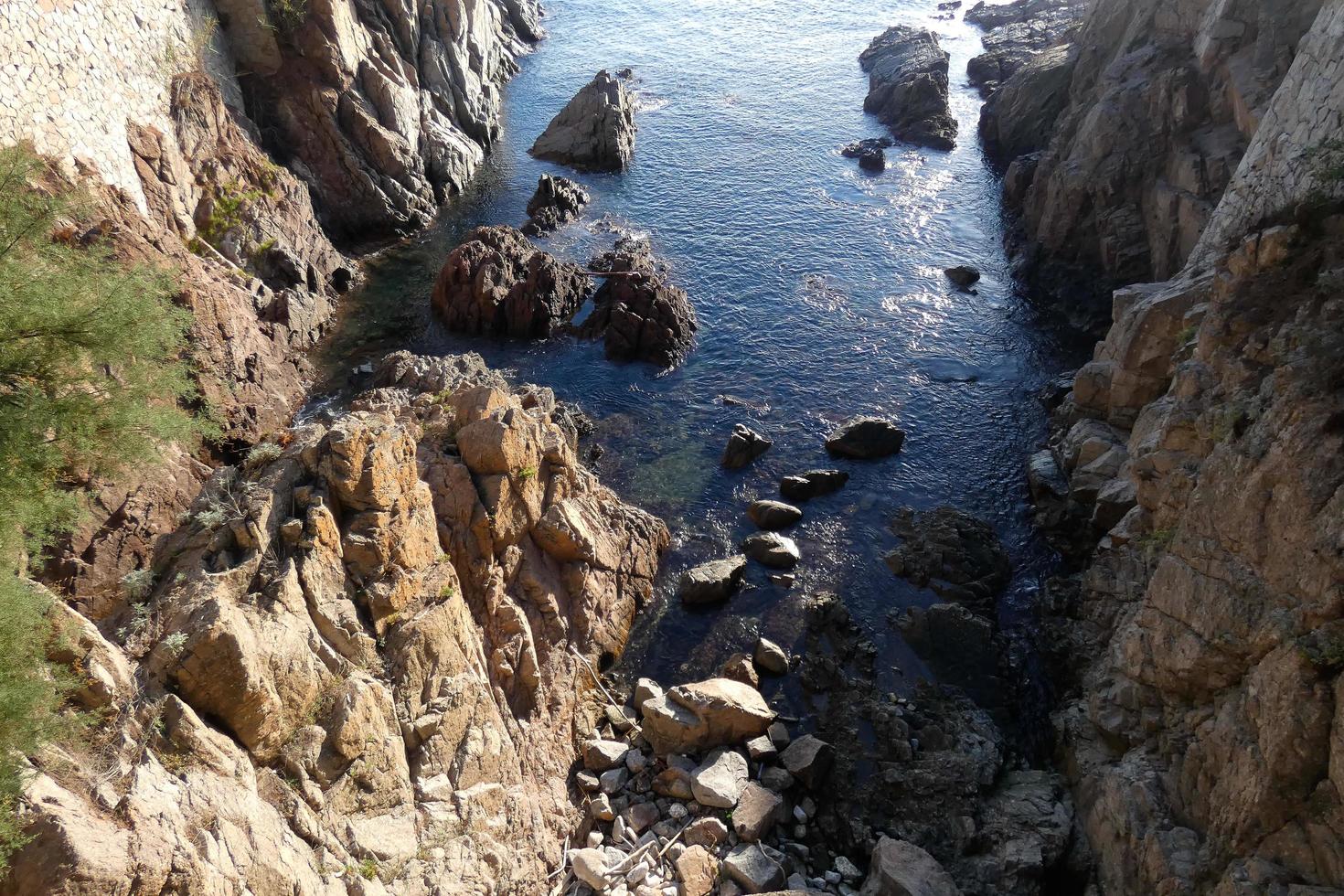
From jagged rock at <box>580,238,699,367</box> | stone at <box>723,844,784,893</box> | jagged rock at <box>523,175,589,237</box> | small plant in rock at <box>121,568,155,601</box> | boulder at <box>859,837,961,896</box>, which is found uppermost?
small plant in rock at <box>121,568,155,601</box>

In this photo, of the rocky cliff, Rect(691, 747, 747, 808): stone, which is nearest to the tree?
Rect(691, 747, 747, 808): stone

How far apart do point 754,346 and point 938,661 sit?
62.4 feet

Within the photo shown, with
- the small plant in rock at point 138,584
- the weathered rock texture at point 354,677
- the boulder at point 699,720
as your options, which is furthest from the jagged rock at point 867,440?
the small plant in rock at point 138,584

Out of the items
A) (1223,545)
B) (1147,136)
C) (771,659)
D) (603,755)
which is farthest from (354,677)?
(1147,136)

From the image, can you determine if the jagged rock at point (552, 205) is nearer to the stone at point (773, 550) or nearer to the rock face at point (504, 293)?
the rock face at point (504, 293)

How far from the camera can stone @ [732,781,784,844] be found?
1900 cm

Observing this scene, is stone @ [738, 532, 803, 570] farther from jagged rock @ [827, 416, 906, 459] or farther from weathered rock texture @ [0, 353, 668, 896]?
jagged rock @ [827, 416, 906, 459]

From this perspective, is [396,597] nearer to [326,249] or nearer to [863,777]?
[863,777]

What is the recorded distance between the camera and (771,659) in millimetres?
24219

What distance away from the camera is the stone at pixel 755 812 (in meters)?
19.0

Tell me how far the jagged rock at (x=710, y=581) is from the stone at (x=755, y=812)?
7027 mm

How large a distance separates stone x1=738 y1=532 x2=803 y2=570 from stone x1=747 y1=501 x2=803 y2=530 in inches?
30.4

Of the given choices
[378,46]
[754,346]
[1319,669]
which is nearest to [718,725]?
[1319,669]

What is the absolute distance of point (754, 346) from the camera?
39438 mm
